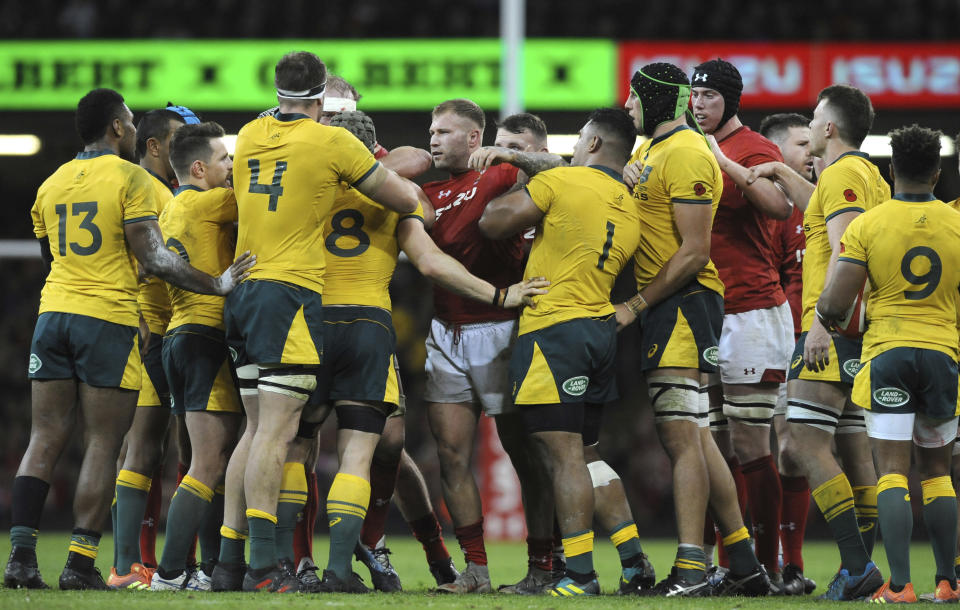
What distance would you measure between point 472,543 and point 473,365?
3.15 ft

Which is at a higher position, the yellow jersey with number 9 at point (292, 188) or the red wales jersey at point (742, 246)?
the yellow jersey with number 9 at point (292, 188)

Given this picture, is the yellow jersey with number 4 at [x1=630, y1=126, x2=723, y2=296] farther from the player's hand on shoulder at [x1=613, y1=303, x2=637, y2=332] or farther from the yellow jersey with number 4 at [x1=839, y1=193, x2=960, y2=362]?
the yellow jersey with number 4 at [x1=839, y1=193, x2=960, y2=362]

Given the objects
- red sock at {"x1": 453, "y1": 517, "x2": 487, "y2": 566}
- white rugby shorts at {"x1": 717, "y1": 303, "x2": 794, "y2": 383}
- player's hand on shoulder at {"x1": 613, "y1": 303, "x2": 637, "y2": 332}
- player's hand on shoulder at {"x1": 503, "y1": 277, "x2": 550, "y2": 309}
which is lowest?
red sock at {"x1": 453, "y1": 517, "x2": 487, "y2": 566}

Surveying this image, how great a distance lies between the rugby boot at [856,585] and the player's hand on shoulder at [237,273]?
3261 millimetres

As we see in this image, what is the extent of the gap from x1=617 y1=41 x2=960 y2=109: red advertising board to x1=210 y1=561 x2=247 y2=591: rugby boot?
8.52m

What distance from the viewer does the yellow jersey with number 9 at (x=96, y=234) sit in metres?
6.08

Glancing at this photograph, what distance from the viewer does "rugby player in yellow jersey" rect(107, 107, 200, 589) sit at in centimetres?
631

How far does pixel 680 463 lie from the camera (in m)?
5.98

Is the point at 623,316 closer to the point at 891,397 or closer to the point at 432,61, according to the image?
the point at 891,397

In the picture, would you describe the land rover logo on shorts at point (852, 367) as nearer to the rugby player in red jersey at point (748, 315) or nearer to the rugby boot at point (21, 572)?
the rugby player in red jersey at point (748, 315)

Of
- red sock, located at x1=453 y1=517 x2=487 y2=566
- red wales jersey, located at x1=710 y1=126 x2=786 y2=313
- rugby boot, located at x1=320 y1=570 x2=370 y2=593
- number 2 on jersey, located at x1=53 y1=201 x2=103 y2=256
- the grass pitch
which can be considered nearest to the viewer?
the grass pitch

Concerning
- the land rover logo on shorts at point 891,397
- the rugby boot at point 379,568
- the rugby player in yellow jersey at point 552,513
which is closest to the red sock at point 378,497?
the rugby boot at point 379,568

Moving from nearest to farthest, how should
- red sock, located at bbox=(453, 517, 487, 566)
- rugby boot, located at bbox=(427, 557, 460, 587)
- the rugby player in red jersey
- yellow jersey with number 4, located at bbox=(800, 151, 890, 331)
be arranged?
1. yellow jersey with number 4, located at bbox=(800, 151, 890, 331)
2. red sock, located at bbox=(453, 517, 487, 566)
3. rugby boot, located at bbox=(427, 557, 460, 587)
4. the rugby player in red jersey

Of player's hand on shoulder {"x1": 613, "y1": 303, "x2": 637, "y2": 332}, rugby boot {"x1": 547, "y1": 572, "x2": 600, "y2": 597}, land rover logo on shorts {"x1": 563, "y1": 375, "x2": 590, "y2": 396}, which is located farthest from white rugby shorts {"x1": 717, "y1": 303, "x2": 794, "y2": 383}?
rugby boot {"x1": 547, "y1": 572, "x2": 600, "y2": 597}
